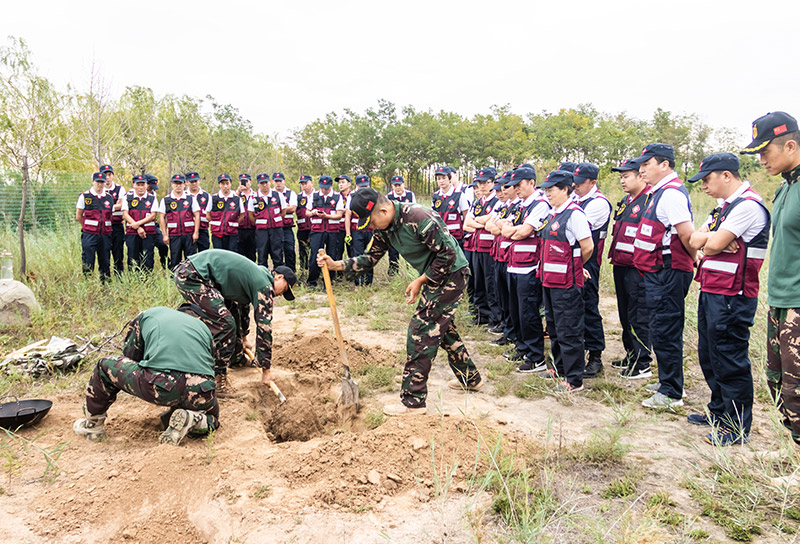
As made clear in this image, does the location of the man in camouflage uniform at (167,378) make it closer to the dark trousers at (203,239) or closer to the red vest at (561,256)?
the red vest at (561,256)

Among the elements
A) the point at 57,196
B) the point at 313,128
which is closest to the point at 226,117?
the point at 313,128

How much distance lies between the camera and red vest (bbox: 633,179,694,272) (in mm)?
3986

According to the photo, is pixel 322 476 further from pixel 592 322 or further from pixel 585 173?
pixel 585 173

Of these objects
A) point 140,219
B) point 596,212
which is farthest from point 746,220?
point 140,219

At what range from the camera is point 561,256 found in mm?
4258

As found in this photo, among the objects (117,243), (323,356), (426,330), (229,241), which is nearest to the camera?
(426,330)

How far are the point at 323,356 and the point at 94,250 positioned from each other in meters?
5.33

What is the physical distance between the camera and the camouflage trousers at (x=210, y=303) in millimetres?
4289

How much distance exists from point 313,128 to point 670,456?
92.6 ft

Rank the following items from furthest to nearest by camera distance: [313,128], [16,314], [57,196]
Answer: [313,128]
[57,196]
[16,314]

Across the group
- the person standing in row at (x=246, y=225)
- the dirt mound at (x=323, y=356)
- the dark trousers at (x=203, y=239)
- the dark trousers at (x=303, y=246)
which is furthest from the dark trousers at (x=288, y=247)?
the dirt mound at (x=323, y=356)

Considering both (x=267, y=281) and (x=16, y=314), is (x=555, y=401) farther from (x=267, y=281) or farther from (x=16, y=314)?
(x=16, y=314)

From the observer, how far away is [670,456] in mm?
3168

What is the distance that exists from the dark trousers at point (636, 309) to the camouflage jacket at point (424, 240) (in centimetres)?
A: 182
